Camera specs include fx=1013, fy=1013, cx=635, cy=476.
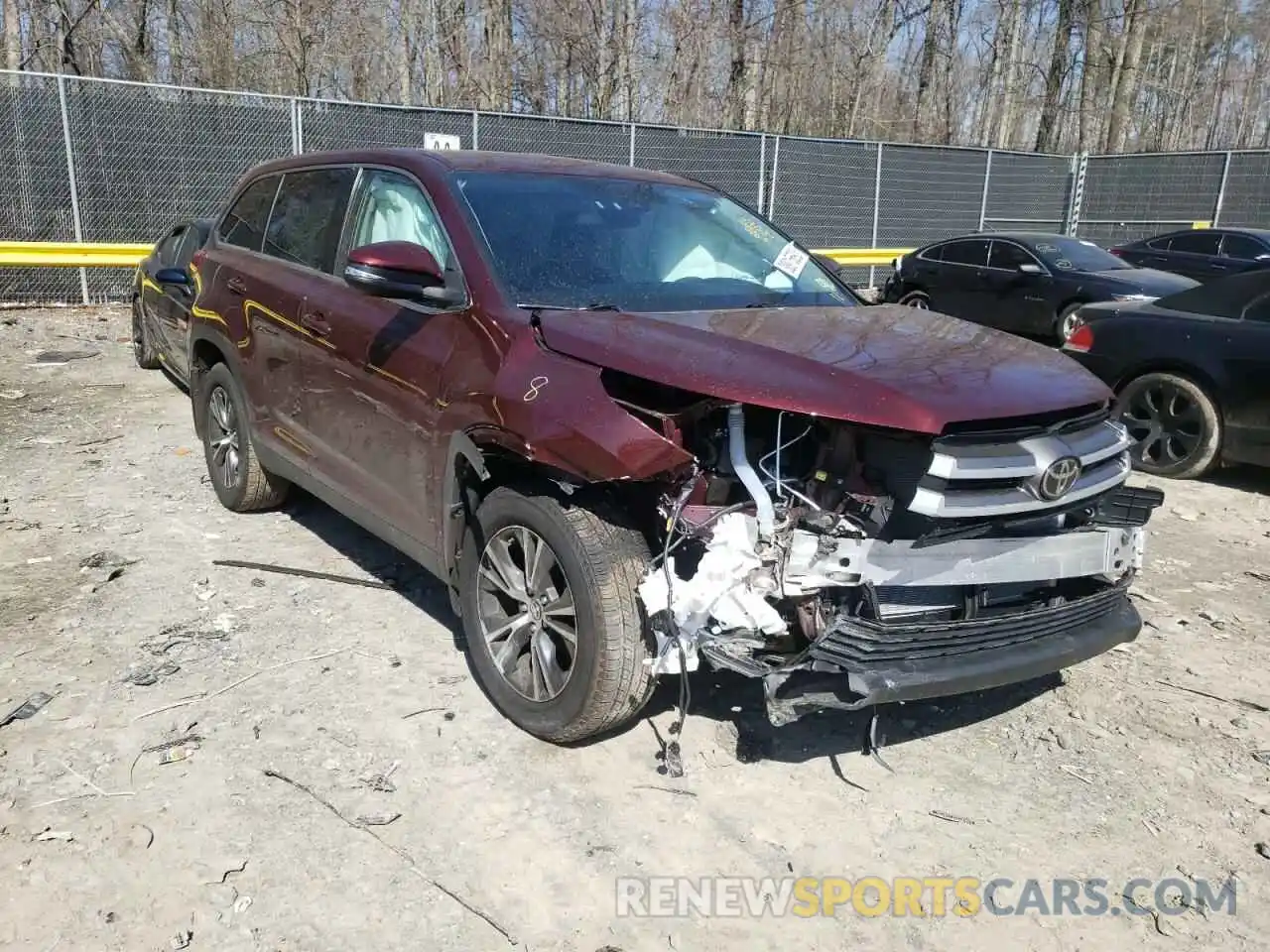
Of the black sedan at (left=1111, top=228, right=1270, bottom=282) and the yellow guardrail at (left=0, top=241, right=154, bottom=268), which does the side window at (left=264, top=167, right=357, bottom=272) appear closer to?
the yellow guardrail at (left=0, top=241, right=154, bottom=268)

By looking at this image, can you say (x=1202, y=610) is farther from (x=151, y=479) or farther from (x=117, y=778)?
(x=151, y=479)

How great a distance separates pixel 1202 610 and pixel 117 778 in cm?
452

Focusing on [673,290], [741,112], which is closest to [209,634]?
[673,290]

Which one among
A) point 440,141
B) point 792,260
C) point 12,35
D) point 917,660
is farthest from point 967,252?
point 12,35

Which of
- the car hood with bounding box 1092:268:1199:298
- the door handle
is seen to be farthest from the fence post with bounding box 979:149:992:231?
the door handle

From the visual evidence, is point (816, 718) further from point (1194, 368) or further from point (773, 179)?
point (773, 179)

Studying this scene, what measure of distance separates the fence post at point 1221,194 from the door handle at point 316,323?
20.9 m

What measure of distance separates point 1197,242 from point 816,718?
1367 cm

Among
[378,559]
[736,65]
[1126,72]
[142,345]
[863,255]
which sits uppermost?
[1126,72]

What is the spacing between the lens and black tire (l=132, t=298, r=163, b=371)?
9.13 m

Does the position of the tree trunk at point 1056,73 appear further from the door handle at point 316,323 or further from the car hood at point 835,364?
the door handle at point 316,323

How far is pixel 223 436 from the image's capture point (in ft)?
18.2

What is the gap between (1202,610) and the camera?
469cm

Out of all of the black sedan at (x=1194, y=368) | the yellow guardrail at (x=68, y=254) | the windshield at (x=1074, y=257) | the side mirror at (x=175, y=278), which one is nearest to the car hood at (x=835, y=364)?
the black sedan at (x=1194, y=368)
